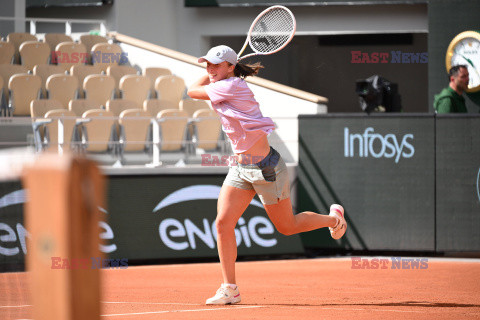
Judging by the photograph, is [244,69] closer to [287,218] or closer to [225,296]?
[287,218]

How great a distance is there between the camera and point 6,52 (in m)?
12.1

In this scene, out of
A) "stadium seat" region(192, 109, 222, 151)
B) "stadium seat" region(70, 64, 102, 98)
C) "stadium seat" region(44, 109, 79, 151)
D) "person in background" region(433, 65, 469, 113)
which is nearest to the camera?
"stadium seat" region(44, 109, 79, 151)

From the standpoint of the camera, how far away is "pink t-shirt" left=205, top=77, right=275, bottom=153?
5398 millimetres

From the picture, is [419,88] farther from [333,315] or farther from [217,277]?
[333,315]

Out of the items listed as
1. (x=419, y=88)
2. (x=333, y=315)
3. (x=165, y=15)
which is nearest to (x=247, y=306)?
(x=333, y=315)

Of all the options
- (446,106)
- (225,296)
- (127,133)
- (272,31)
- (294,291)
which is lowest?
(294,291)

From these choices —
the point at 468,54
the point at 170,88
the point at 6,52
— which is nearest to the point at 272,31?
the point at 170,88

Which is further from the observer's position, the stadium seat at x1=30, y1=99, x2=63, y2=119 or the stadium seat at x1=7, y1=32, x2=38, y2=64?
the stadium seat at x1=7, y1=32, x2=38, y2=64

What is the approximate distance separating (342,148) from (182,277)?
2.63m

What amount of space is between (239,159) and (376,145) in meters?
4.00

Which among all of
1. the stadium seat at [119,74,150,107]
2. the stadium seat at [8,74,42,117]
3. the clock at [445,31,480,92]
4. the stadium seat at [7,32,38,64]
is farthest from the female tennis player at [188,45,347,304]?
the stadium seat at [7,32,38,64]

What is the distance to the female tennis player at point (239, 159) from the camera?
→ 214 inches

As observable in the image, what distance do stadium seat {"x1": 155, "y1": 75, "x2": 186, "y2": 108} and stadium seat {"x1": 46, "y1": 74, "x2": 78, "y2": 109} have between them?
1249 millimetres

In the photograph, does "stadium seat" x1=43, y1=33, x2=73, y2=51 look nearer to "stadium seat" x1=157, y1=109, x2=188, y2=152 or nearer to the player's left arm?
"stadium seat" x1=157, y1=109, x2=188, y2=152
